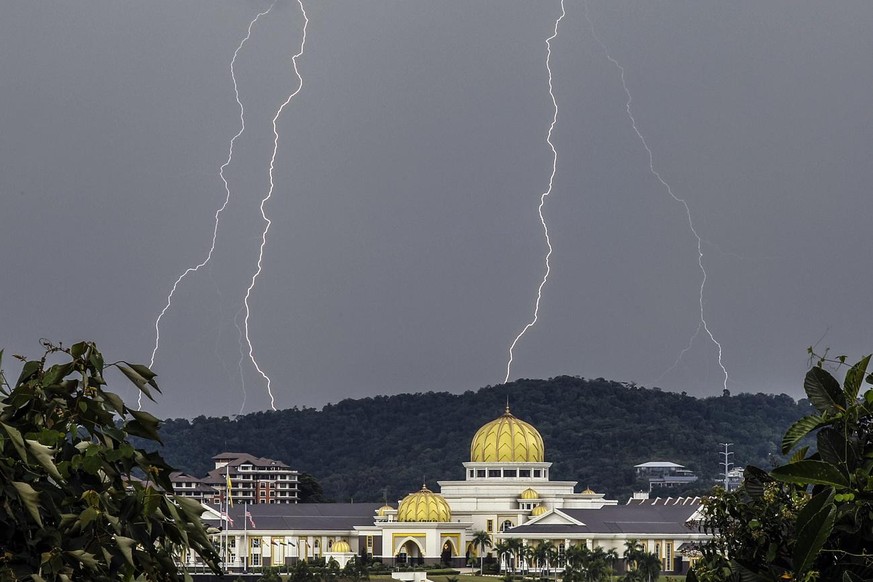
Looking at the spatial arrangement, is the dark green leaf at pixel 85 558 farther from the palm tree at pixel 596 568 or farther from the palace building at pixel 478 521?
the palace building at pixel 478 521

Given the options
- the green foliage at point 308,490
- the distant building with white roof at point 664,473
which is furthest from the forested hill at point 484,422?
the green foliage at point 308,490

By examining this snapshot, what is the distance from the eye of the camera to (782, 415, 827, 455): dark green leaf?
8.08 metres

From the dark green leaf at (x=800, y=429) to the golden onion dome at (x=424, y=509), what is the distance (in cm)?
8501

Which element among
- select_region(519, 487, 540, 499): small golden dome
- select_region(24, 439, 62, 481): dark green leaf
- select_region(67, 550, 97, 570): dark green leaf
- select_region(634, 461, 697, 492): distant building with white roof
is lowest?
select_region(67, 550, 97, 570): dark green leaf

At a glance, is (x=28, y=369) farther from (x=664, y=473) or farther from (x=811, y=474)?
(x=664, y=473)

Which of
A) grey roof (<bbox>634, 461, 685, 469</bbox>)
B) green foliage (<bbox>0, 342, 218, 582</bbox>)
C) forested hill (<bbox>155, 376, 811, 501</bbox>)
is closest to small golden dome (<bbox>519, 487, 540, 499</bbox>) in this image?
forested hill (<bbox>155, 376, 811, 501</bbox>)

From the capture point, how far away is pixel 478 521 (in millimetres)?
95688

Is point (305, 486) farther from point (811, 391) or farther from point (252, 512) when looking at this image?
point (811, 391)

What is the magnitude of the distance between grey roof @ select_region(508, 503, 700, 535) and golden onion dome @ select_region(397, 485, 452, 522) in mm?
4478

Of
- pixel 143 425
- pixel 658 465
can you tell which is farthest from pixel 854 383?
pixel 658 465

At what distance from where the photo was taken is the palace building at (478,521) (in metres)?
90.4

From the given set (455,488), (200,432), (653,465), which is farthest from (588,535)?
(200,432)

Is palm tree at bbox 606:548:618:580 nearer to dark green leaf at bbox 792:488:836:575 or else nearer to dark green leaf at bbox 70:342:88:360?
dark green leaf at bbox 792:488:836:575

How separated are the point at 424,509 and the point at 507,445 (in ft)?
23.1
